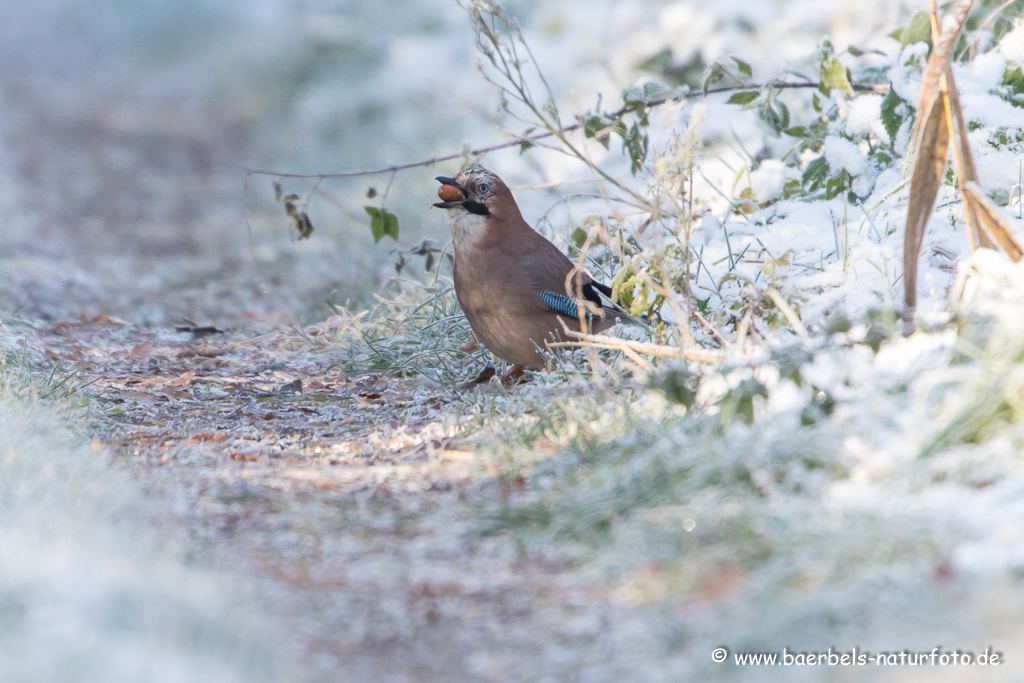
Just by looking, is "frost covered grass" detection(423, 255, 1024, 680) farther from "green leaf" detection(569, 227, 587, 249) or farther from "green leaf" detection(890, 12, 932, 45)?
"green leaf" detection(890, 12, 932, 45)

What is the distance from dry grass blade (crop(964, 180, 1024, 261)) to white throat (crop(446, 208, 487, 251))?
1623 millimetres

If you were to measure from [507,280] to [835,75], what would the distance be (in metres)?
1.51

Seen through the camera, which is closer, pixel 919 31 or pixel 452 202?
pixel 452 202

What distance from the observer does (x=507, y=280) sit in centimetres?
371

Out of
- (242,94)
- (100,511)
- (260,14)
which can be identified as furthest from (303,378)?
(260,14)

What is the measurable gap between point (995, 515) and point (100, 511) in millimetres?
1721

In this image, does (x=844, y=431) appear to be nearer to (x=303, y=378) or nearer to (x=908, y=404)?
(x=908, y=404)

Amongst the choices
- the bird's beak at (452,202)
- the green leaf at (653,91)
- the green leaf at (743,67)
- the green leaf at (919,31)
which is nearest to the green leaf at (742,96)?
the green leaf at (743,67)

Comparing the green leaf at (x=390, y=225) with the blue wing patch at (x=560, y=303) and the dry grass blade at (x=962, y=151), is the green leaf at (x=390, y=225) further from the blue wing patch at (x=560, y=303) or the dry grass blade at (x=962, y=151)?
the dry grass blade at (x=962, y=151)

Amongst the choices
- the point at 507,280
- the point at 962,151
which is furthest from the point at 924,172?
the point at 507,280

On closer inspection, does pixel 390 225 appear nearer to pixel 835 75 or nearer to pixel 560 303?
pixel 560 303

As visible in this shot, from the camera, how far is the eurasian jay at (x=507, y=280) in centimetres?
370

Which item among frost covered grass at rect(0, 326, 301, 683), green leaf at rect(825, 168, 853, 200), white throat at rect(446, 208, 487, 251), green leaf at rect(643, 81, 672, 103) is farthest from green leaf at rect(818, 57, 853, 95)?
frost covered grass at rect(0, 326, 301, 683)

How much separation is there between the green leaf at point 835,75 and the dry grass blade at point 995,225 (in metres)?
1.46
